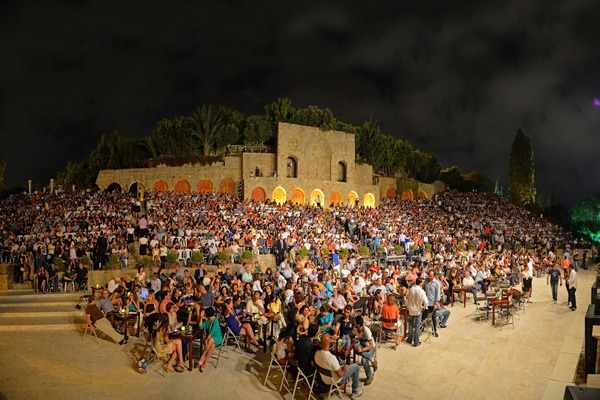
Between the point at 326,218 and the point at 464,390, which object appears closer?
the point at 464,390

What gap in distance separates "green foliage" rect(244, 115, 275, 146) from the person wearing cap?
28490mm

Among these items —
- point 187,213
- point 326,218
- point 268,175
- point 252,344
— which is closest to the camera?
point 252,344

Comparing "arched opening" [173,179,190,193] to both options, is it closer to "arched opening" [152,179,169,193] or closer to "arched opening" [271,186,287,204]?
"arched opening" [152,179,169,193]

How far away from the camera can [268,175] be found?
1356 inches

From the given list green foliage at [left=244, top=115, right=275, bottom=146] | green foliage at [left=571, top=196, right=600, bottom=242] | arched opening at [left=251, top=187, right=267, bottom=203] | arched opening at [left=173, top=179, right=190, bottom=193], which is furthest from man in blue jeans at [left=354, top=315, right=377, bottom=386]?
green foliage at [left=571, top=196, right=600, bottom=242]

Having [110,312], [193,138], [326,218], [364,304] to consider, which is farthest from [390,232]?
[193,138]

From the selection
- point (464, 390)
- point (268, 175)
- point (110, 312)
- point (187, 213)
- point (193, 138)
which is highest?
point (193, 138)

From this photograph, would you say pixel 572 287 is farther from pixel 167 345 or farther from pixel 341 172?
pixel 341 172

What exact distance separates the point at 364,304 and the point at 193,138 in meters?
30.1

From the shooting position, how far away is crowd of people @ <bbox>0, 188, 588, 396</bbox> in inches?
335

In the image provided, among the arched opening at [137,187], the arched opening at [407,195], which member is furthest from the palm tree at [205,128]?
the arched opening at [407,195]

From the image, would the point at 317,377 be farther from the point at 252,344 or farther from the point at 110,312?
the point at 110,312

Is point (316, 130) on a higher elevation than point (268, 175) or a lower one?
higher

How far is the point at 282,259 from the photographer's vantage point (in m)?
18.4
